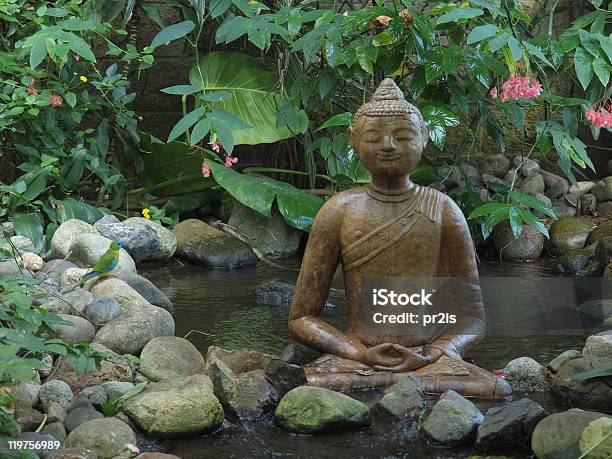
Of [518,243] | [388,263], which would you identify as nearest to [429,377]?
[388,263]

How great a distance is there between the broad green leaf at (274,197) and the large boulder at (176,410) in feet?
10.0

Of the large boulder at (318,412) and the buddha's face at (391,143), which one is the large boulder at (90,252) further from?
the large boulder at (318,412)

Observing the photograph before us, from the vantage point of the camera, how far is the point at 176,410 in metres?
3.42

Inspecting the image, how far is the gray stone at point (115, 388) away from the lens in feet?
12.0

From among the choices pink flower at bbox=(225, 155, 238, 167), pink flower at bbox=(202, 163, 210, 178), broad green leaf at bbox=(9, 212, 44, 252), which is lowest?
broad green leaf at bbox=(9, 212, 44, 252)

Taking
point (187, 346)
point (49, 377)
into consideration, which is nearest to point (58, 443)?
point (49, 377)

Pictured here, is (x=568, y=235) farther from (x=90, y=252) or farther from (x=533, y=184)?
(x=90, y=252)

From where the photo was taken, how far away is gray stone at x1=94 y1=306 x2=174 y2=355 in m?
4.12

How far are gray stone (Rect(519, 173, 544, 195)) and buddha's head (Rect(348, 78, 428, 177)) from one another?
3.81 meters

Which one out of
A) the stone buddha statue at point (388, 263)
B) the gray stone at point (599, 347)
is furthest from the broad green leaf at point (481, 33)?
the gray stone at point (599, 347)

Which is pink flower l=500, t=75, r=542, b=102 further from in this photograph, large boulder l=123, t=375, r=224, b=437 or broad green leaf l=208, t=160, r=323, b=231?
A: large boulder l=123, t=375, r=224, b=437

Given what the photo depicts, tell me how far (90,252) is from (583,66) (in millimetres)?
2653

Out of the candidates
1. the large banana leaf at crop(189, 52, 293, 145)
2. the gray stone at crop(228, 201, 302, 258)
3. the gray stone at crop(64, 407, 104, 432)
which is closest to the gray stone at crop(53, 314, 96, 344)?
the gray stone at crop(64, 407, 104, 432)

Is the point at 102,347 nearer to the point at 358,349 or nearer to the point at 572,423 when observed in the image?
the point at 358,349
